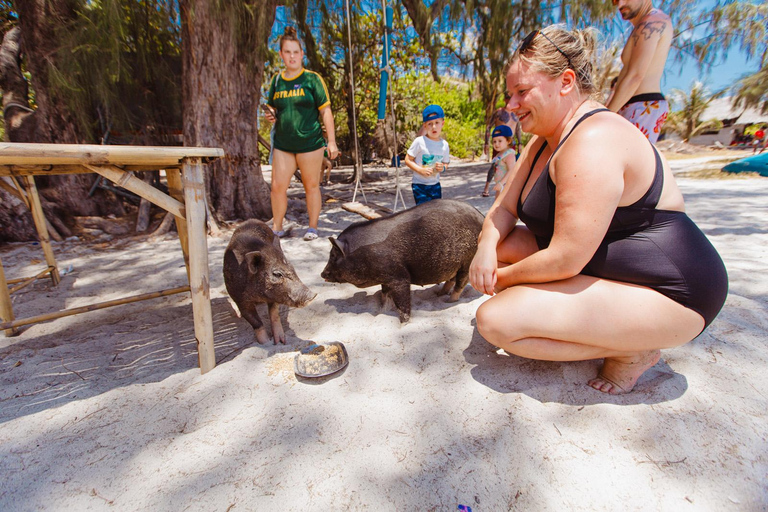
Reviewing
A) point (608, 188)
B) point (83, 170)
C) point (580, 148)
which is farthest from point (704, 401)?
point (83, 170)

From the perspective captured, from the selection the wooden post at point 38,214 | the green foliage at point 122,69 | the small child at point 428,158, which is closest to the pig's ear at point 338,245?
the small child at point 428,158

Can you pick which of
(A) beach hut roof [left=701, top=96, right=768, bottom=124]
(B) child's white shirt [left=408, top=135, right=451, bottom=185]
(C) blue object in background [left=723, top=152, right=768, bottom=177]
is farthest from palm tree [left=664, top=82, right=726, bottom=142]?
(B) child's white shirt [left=408, top=135, right=451, bottom=185]

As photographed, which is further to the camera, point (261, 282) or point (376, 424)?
point (261, 282)

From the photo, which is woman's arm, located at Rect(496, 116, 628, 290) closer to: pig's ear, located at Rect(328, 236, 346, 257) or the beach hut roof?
pig's ear, located at Rect(328, 236, 346, 257)

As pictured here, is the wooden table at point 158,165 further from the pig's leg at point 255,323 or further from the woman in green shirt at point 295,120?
the woman in green shirt at point 295,120

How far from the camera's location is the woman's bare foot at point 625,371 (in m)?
1.72

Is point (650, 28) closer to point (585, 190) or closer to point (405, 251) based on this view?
point (585, 190)

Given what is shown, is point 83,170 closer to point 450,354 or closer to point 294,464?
point 294,464

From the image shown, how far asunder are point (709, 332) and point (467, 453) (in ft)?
5.63

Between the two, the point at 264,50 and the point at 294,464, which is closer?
the point at 294,464

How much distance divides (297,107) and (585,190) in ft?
11.9

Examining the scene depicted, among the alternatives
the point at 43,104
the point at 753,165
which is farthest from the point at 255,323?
the point at 753,165

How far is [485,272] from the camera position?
195 centimetres

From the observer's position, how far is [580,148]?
1.53 metres
